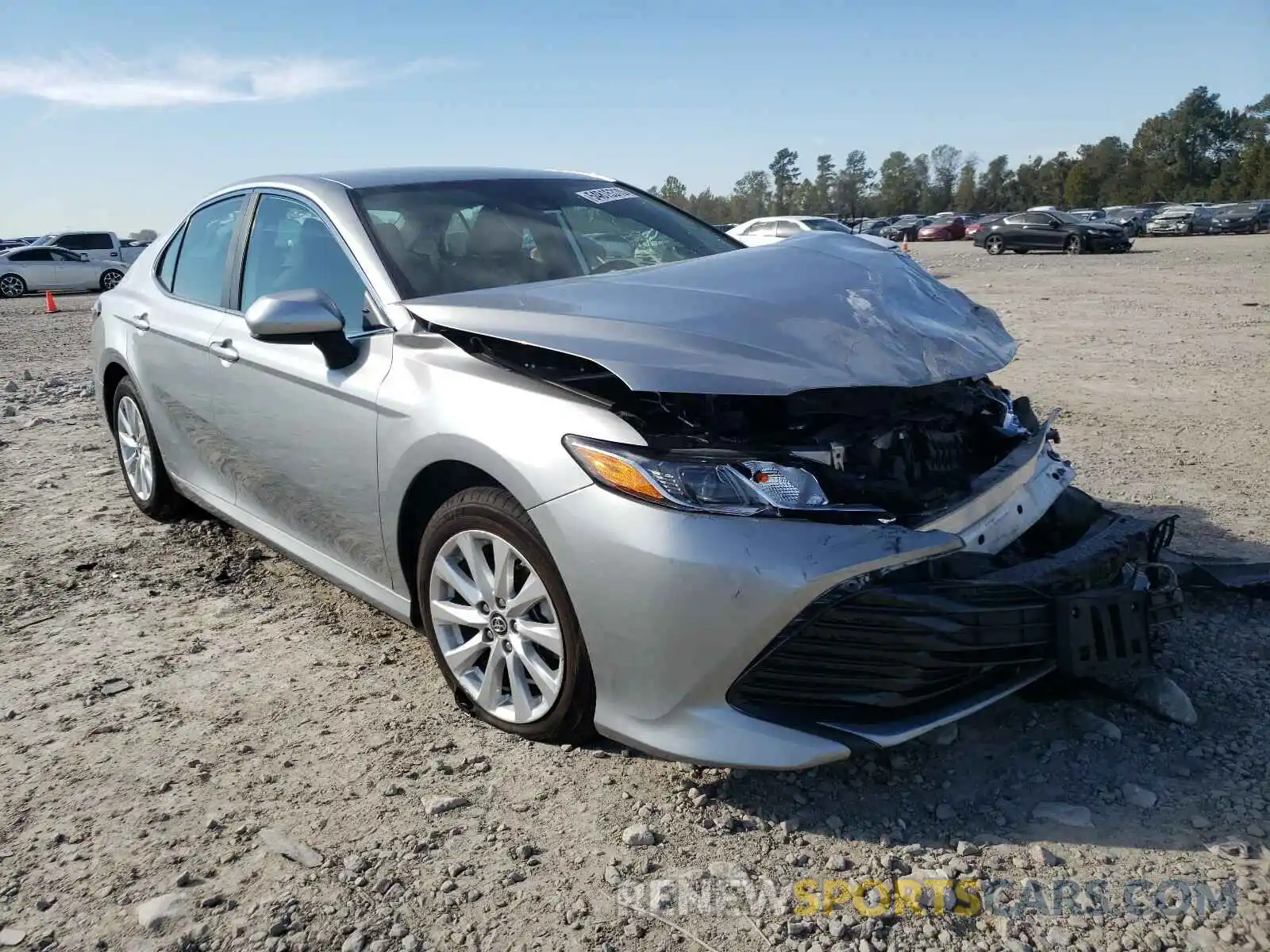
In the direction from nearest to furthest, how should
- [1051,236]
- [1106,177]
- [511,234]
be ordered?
[511,234] < [1051,236] < [1106,177]

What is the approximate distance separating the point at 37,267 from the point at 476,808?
28.0 meters

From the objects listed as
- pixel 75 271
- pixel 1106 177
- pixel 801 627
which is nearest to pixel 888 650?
pixel 801 627

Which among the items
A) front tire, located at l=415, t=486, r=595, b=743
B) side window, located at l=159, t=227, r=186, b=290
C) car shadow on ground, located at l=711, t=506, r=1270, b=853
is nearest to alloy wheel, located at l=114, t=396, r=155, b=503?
side window, located at l=159, t=227, r=186, b=290

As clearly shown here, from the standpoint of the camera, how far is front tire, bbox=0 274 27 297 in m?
25.4

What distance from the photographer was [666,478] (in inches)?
94.2

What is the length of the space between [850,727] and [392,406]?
1.58 m

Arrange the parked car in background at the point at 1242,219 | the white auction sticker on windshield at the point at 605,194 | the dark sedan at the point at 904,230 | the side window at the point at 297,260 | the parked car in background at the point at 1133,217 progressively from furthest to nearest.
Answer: the dark sedan at the point at 904,230 < the parked car in background at the point at 1133,217 < the parked car in background at the point at 1242,219 < the white auction sticker on windshield at the point at 605,194 < the side window at the point at 297,260

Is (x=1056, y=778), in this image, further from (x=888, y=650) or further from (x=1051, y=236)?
(x=1051, y=236)

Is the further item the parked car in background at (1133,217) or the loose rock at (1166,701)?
the parked car in background at (1133,217)

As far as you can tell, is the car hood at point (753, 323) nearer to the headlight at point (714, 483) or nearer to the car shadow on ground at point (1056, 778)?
the headlight at point (714, 483)

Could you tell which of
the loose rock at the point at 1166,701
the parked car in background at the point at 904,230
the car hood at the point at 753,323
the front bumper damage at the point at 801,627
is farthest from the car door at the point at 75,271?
the parked car in background at the point at 904,230

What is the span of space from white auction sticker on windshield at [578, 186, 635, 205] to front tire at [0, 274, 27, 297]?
26507 millimetres

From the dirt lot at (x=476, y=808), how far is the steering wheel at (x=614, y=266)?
58.9 inches

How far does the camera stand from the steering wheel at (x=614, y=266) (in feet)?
11.6
